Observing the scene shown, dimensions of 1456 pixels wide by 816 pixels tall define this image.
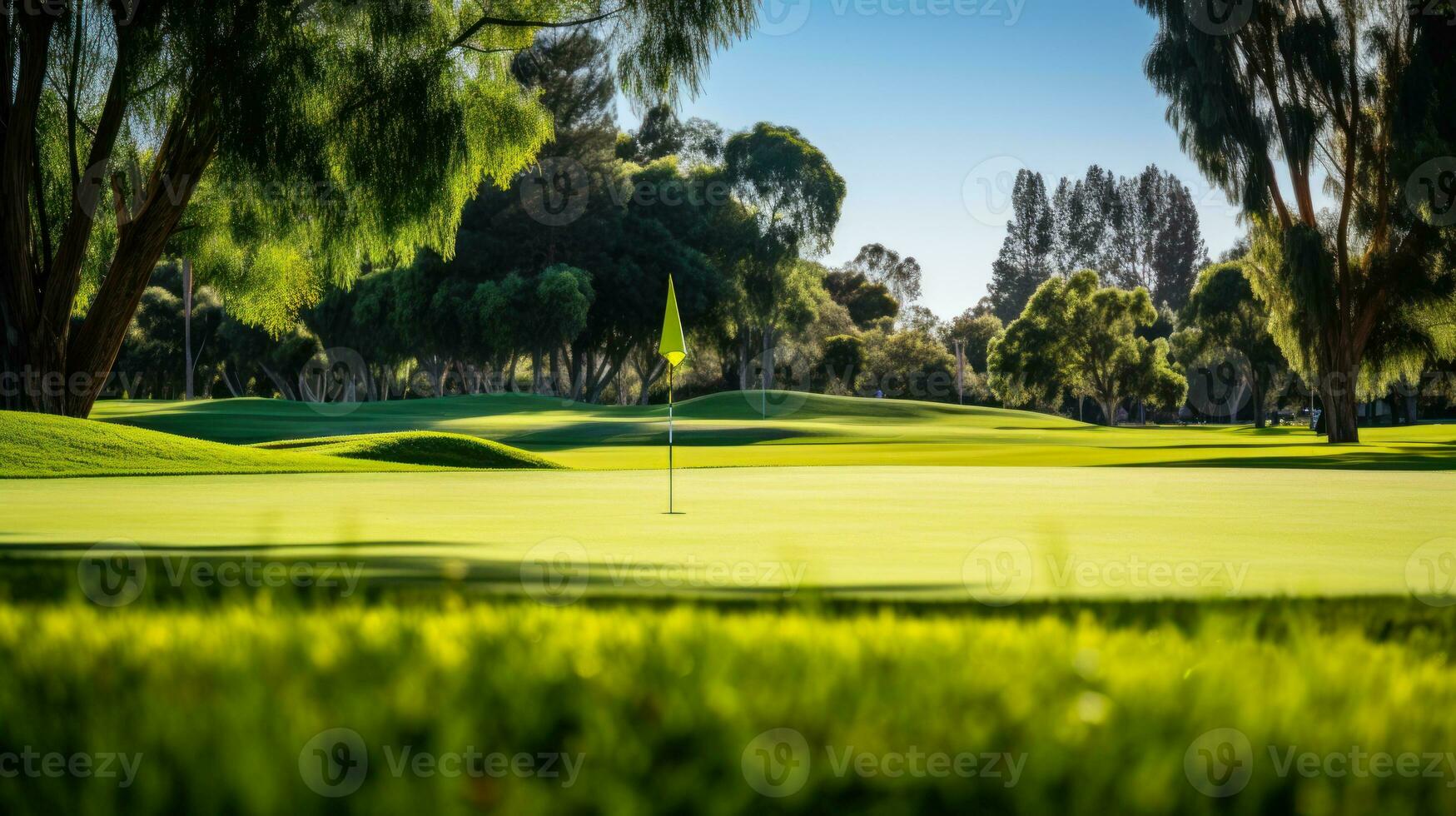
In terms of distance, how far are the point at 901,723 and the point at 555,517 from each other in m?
6.04

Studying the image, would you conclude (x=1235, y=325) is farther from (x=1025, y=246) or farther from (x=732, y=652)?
(x=732, y=652)

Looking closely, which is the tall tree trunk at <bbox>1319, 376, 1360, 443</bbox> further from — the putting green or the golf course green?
→ the golf course green

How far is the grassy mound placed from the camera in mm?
20141

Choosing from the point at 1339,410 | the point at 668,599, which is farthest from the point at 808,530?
the point at 1339,410

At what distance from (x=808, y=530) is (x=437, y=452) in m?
15.0

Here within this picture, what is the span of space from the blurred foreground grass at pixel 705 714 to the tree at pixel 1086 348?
2396 inches

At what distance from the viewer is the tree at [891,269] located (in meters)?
103

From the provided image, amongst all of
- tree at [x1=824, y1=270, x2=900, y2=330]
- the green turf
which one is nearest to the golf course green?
the green turf

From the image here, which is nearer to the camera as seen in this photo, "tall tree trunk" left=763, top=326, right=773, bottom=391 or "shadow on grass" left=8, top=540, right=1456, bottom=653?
"shadow on grass" left=8, top=540, right=1456, bottom=653

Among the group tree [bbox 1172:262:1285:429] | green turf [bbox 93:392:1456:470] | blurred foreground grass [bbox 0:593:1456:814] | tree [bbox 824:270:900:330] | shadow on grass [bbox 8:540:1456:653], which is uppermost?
tree [bbox 824:270:900:330]

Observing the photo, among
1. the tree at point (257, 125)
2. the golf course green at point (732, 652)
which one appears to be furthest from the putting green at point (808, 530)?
the tree at point (257, 125)

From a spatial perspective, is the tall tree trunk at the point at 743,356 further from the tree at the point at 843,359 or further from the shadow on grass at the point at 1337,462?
the shadow on grass at the point at 1337,462

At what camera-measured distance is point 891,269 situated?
104438mm

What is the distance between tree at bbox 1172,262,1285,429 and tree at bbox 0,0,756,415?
52040 mm
